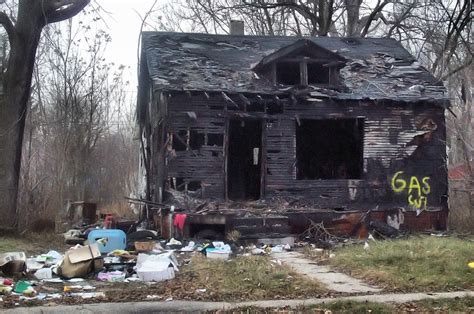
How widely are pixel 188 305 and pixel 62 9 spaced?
1001cm

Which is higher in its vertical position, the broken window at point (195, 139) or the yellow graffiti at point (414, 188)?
the broken window at point (195, 139)

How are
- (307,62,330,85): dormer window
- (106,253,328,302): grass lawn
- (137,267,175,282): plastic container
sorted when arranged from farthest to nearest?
(307,62,330,85): dormer window, (137,267,175,282): plastic container, (106,253,328,302): grass lawn

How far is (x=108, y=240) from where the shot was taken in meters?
12.9

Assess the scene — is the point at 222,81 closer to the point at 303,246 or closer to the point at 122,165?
the point at 303,246

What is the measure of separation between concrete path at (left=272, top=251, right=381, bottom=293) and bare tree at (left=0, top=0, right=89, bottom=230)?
23.1 feet

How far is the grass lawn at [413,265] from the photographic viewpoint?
8672 millimetres

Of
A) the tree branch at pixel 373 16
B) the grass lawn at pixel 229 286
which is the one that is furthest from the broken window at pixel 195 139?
the tree branch at pixel 373 16

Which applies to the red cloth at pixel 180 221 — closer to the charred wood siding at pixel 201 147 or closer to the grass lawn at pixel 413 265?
the charred wood siding at pixel 201 147

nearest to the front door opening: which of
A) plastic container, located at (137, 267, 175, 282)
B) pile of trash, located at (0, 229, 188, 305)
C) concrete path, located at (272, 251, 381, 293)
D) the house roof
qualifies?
the house roof

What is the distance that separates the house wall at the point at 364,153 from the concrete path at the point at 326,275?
420 cm

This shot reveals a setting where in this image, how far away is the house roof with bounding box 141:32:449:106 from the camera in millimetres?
16391

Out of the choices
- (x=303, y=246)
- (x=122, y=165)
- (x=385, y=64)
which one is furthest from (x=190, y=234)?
(x=122, y=165)

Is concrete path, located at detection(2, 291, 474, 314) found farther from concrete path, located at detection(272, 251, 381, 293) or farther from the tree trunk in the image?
the tree trunk

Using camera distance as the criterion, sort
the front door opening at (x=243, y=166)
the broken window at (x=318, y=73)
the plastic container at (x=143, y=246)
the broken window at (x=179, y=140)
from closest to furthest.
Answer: the plastic container at (x=143, y=246) < the broken window at (x=179, y=140) < the broken window at (x=318, y=73) < the front door opening at (x=243, y=166)
